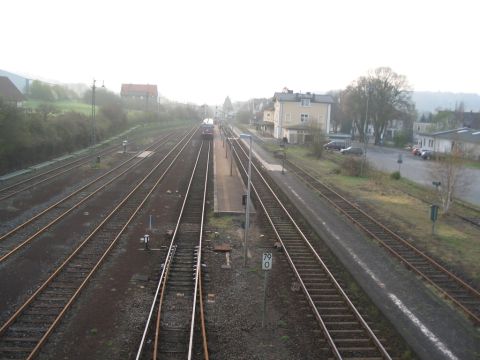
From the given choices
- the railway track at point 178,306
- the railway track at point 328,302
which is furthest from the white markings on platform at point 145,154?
the railway track at point 328,302

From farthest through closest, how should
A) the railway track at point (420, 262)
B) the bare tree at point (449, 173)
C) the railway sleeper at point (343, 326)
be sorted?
the bare tree at point (449, 173), the railway track at point (420, 262), the railway sleeper at point (343, 326)

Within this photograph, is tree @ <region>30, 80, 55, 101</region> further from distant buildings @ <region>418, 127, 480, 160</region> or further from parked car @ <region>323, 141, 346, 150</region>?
distant buildings @ <region>418, 127, 480, 160</region>

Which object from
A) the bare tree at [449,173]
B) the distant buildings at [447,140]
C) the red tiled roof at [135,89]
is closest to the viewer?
the bare tree at [449,173]

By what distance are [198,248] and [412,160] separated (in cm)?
4447

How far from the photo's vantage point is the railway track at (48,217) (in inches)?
655

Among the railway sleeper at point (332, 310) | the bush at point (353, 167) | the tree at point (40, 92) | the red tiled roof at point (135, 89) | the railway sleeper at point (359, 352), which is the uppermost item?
the red tiled roof at point (135, 89)

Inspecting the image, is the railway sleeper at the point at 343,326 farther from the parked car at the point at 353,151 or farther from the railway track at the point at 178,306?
the parked car at the point at 353,151

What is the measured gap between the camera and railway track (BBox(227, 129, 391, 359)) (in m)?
10.6

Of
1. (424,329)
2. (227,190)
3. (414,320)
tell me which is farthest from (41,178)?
(424,329)

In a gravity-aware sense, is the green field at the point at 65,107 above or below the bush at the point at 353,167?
above

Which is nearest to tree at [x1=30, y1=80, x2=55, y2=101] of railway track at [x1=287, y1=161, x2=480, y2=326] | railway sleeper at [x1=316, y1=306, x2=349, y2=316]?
railway track at [x1=287, y1=161, x2=480, y2=326]

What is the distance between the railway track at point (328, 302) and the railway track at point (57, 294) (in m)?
6.17

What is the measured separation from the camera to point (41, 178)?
30.2 m

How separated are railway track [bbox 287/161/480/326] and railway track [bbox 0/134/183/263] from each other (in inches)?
510
